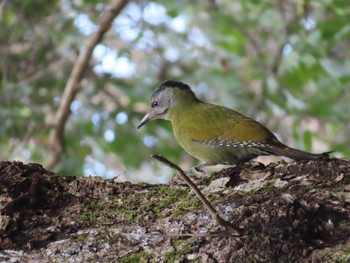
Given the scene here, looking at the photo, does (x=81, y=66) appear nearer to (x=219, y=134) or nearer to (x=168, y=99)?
(x=168, y=99)

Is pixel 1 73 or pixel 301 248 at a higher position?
pixel 1 73

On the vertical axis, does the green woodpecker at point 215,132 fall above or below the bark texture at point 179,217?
above

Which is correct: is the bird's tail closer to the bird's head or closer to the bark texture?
the bark texture

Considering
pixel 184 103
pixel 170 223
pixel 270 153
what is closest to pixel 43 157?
pixel 184 103

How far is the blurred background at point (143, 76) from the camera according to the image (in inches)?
210

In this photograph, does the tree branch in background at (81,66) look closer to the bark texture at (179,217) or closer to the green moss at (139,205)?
the bark texture at (179,217)

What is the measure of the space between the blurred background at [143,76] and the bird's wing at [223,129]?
121 centimetres

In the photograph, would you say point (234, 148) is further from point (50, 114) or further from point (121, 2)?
point (50, 114)

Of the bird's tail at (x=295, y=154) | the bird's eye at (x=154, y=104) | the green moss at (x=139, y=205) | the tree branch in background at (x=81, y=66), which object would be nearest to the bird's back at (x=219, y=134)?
the bird's tail at (x=295, y=154)

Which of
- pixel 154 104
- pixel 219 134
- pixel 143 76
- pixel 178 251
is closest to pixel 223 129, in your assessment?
pixel 219 134

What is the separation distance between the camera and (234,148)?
388 cm

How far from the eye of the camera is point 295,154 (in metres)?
3.10

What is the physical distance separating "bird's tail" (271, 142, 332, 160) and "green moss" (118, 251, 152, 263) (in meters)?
0.82

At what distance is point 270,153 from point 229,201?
1.33 metres
